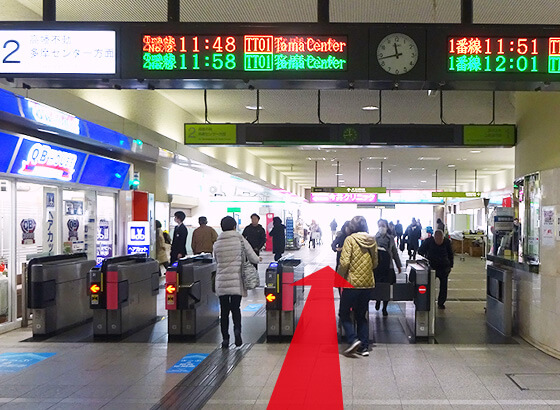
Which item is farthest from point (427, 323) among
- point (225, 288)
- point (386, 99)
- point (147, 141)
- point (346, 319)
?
point (147, 141)

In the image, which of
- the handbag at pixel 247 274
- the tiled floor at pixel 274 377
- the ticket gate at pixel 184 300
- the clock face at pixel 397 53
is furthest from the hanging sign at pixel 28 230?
the clock face at pixel 397 53

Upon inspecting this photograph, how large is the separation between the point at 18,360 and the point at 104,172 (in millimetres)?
4516

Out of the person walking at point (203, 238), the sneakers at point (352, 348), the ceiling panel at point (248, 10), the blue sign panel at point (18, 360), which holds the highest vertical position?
the ceiling panel at point (248, 10)

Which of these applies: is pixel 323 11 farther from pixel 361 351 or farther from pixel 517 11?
pixel 361 351

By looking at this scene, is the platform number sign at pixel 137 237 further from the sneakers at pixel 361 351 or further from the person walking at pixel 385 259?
the sneakers at pixel 361 351

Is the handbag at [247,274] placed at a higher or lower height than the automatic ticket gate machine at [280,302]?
higher

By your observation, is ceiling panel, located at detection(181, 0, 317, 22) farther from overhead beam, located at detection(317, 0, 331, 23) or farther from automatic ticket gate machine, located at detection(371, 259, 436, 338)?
automatic ticket gate machine, located at detection(371, 259, 436, 338)

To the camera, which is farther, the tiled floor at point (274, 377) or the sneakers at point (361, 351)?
the sneakers at point (361, 351)

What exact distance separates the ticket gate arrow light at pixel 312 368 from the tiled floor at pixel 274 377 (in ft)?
0.34

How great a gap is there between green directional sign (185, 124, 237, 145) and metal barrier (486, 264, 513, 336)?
434cm

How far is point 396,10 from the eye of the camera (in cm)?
660

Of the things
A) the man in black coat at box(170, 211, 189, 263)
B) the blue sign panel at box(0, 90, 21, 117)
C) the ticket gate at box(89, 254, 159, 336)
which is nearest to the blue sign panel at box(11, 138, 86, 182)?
the blue sign panel at box(0, 90, 21, 117)

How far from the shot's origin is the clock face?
4.28 metres

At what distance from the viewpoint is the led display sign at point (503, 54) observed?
4.26 meters
